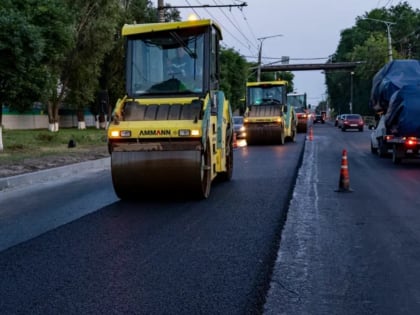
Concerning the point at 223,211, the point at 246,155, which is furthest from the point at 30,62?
the point at 223,211

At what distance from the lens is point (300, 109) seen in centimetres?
4572

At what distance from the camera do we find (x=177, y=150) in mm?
9883

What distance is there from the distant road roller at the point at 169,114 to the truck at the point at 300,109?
108ft

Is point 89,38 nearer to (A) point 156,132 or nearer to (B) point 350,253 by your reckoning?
(A) point 156,132

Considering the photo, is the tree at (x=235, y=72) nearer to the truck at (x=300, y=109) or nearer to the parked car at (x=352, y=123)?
the parked car at (x=352, y=123)

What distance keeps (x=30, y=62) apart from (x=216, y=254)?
1597cm

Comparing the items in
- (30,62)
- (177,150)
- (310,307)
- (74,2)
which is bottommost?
(310,307)

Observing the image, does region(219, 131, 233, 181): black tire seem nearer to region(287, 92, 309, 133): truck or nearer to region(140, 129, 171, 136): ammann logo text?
Result: region(140, 129, 171, 136): ammann logo text

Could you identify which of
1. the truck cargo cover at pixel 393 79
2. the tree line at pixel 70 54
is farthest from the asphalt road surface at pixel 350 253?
the truck cargo cover at pixel 393 79

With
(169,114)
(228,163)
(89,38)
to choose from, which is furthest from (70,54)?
(169,114)

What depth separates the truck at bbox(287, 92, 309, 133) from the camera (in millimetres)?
44781

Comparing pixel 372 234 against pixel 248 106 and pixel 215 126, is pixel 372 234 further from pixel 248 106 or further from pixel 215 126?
pixel 248 106

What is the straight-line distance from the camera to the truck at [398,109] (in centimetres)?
1722

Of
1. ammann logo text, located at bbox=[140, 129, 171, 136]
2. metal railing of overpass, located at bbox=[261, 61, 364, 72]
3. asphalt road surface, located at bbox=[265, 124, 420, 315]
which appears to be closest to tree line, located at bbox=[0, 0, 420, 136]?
ammann logo text, located at bbox=[140, 129, 171, 136]
